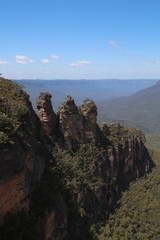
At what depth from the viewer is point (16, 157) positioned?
70.4 feet

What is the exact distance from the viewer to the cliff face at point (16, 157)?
20.4m

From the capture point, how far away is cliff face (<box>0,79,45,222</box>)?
66.8 ft

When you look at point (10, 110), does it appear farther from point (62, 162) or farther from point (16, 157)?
point (62, 162)

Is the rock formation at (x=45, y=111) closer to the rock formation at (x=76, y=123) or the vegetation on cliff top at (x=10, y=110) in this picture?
the rock formation at (x=76, y=123)

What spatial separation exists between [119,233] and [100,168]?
37.2 feet

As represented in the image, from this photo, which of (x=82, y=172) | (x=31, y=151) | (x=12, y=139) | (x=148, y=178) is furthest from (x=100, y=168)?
(x=12, y=139)

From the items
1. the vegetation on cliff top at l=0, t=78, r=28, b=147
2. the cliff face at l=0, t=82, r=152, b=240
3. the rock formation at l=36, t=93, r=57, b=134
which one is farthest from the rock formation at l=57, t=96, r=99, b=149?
the vegetation on cliff top at l=0, t=78, r=28, b=147

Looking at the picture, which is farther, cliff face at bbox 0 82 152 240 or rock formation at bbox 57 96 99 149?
rock formation at bbox 57 96 99 149

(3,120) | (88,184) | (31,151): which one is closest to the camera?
(3,120)

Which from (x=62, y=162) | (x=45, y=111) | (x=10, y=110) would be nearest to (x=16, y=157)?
(x=10, y=110)

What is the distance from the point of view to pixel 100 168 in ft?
145

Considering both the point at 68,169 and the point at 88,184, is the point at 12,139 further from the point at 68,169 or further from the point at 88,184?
the point at 88,184

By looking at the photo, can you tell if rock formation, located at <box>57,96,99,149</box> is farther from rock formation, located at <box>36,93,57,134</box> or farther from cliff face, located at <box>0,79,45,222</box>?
cliff face, located at <box>0,79,45,222</box>

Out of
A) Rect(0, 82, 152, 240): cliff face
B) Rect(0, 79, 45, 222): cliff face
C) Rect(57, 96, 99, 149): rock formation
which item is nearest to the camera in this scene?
Rect(0, 79, 45, 222): cliff face
